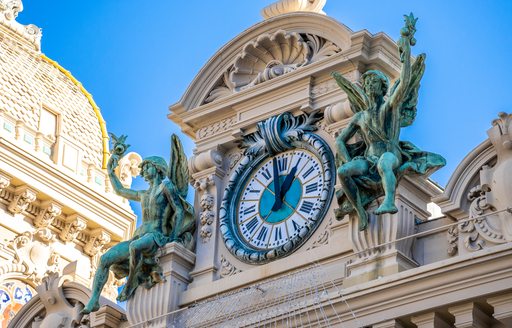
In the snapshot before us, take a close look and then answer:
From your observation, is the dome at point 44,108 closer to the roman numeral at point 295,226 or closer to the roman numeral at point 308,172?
the roman numeral at point 308,172

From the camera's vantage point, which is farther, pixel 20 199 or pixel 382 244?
pixel 20 199

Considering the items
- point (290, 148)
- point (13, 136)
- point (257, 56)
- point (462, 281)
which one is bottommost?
point (462, 281)

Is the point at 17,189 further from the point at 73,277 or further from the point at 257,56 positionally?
the point at 257,56

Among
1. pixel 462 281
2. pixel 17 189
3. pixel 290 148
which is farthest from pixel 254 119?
pixel 17 189

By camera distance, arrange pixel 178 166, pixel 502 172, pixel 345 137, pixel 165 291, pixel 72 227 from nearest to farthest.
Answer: pixel 502 172
pixel 345 137
pixel 165 291
pixel 178 166
pixel 72 227

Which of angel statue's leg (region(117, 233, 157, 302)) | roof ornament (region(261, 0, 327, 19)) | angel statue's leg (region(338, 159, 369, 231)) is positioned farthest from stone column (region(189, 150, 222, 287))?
angel statue's leg (region(338, 159, 369, 231))

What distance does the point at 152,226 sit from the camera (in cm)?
2233

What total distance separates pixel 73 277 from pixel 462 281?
23.2ft

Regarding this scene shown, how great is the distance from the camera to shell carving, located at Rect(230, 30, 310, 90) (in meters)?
22.6

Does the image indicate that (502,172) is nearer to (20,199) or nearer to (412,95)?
(412,95)

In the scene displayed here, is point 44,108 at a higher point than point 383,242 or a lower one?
higher

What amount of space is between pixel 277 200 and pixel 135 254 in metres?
1.85

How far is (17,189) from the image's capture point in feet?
93.4

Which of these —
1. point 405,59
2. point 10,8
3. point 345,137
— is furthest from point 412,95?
point 10,8
